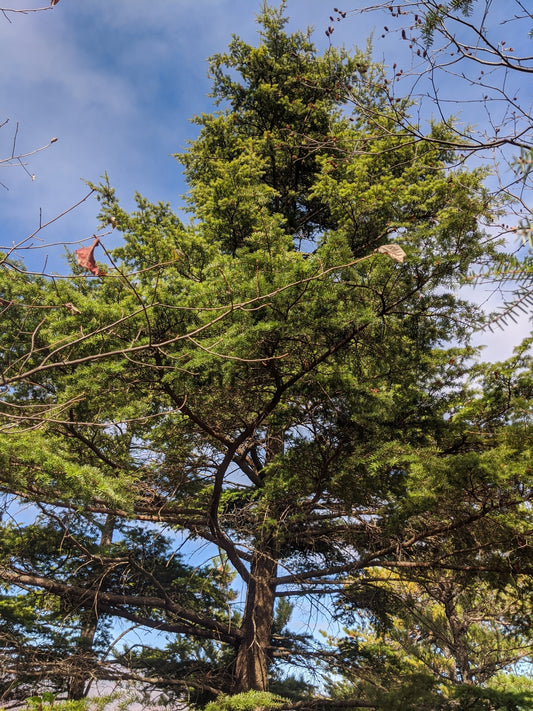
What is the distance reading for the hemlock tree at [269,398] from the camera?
13.1ft

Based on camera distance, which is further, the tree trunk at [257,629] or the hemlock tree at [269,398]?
the tree trunk at [257,629]

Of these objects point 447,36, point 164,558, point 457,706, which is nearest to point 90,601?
point 164,558

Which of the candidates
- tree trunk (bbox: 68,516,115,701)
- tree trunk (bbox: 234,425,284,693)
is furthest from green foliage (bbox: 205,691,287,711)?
tree trunk (bbox: 68,516,115,701)

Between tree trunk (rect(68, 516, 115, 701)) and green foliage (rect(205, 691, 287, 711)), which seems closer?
green foliage (rect(205, 691, 287, 711))

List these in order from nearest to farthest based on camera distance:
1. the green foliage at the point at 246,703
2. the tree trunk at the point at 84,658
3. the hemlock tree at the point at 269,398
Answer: the hemlock tree at the point at 269,398 < the green foliage at the point at 246,703 < the tree trunk at the point at 84,658

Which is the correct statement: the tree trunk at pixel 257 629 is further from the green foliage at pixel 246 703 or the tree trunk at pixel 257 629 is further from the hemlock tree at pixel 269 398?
the green foliage at pixel 246 703

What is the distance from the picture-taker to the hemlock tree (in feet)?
13.1

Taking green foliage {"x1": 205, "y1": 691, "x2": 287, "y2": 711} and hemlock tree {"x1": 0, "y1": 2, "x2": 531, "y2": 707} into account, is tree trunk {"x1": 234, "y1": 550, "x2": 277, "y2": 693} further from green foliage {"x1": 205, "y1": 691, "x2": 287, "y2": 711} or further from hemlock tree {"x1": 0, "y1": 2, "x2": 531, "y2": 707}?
green foliage {"x1": 205, "y1": 691, "x2": 287, "y2": 711}

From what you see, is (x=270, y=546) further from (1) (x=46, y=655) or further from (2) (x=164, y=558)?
(1) (x=46, y=655)

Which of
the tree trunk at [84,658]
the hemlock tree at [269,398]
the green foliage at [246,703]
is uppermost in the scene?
the hemlock tree at [269,398]

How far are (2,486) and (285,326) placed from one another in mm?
4108

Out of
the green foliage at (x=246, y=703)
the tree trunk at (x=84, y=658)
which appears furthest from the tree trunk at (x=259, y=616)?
the tree trunk at (x=84, y=658)

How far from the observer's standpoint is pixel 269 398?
223 inches

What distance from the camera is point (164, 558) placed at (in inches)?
362
